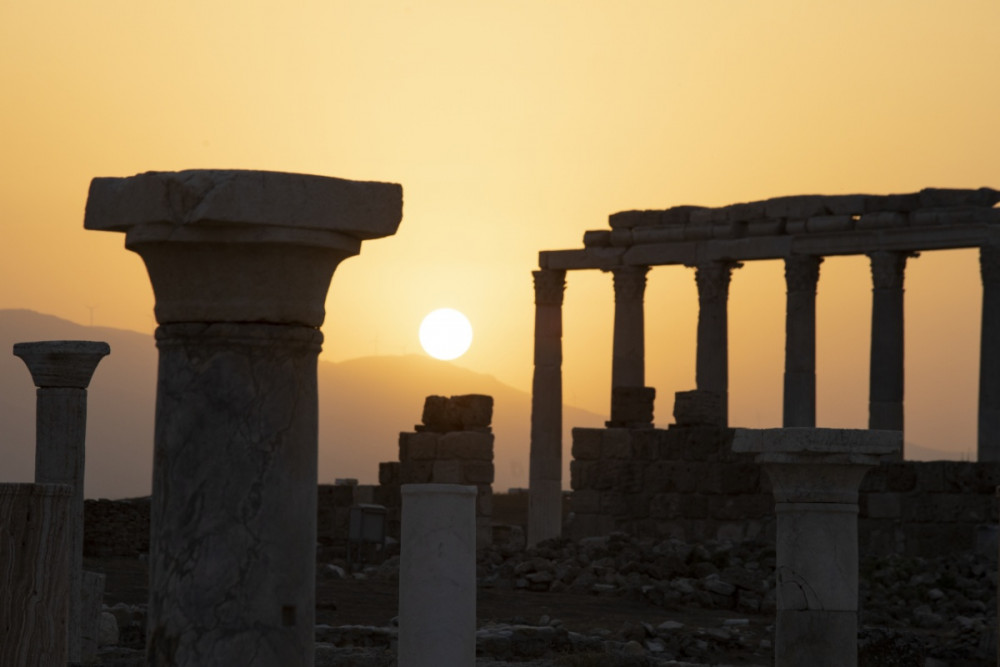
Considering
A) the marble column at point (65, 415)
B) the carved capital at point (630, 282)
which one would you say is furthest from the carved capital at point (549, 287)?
the marble column at point (65, 415)

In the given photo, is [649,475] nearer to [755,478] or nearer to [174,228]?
[755,478]

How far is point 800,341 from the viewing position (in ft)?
127

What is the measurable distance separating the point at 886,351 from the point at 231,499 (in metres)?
31.6

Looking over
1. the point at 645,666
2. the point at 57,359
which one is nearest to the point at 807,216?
the point at 645,666

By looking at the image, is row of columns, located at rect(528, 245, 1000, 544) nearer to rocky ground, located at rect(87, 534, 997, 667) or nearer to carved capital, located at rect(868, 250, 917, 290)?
carved capital, located at rect(868, 250, 917, 290)

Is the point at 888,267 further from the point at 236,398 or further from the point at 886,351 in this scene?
the point at 236,398

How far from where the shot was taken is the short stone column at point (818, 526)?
43.4 ft

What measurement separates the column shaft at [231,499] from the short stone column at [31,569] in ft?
1.52

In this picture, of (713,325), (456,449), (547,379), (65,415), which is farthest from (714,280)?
(65,415)

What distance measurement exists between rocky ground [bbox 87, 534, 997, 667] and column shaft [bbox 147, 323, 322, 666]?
830cm

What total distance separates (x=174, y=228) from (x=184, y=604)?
1559 millimetres

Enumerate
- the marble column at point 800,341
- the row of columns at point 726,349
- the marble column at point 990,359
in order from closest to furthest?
1. the marble column at point 990,359
2. the row of columns at point 726,349
3. the marble column at point 800,341

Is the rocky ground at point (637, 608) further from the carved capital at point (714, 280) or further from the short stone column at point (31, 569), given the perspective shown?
the carved capital at point (714, 280)

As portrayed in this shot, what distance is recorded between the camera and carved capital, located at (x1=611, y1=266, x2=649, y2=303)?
40.9m
